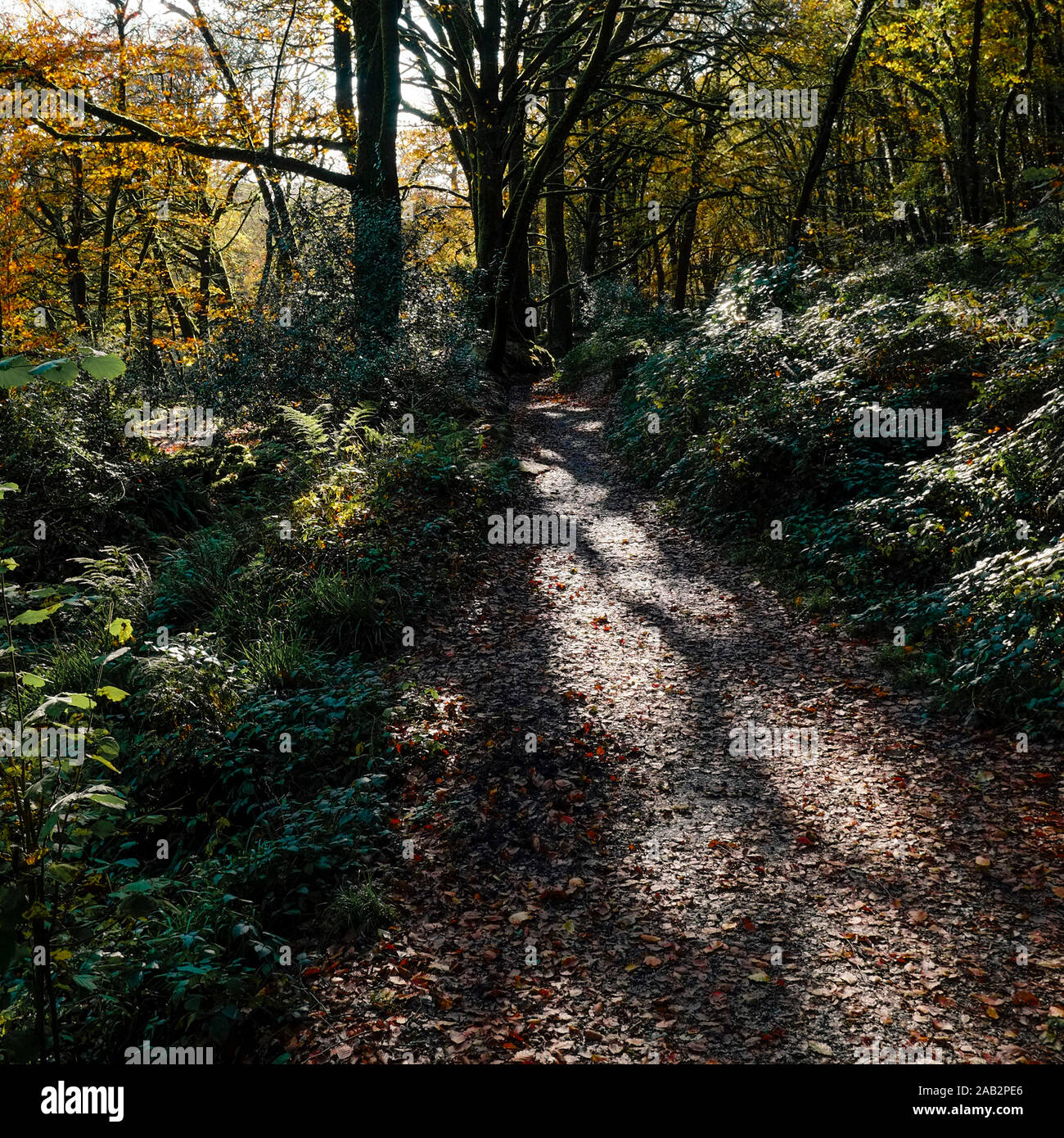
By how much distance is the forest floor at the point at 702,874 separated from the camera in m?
3.26

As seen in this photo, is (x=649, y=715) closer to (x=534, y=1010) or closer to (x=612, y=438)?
(x=534, y=1010)

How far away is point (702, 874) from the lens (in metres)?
4.21

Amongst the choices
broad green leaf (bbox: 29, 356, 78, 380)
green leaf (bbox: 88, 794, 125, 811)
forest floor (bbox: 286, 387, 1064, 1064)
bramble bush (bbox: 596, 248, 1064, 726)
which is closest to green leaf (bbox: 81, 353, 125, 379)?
broad green leaf (bbox: 29, 356, 78, 380)

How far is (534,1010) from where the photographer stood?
3.43 m

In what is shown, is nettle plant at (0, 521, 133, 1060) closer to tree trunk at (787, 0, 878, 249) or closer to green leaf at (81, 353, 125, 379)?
green leaf at (81, 353, 125, 379)

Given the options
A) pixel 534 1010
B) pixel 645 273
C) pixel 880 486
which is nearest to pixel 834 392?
pixel 880 486

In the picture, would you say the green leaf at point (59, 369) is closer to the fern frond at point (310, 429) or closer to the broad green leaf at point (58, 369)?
the broad green leaf at point (58, 369)

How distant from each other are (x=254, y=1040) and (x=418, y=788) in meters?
1.91

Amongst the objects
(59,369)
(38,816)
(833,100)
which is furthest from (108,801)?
(833,100)

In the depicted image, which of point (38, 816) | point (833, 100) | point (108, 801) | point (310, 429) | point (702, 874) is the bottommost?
point (702, 874)

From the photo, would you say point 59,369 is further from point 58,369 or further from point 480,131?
point 480,131

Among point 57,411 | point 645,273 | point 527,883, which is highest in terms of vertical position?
point 645,273

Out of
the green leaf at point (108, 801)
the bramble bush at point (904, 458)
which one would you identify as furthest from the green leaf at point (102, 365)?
the bramble bush at point (904, 458)

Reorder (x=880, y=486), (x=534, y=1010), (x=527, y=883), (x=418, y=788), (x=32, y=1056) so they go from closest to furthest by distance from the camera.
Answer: (x=32, y=1056)
(x=534, y=1010)
(x=527, y=883)
(x=418, y=788)
(x=880, y=486)
